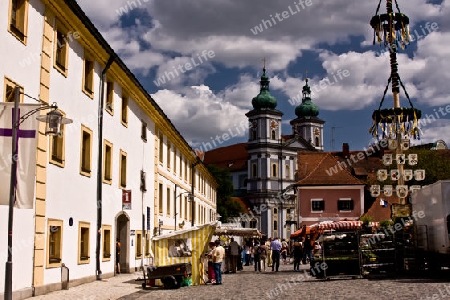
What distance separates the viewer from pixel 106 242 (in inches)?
933

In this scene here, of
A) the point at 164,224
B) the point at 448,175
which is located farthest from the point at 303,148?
the point at 164,224

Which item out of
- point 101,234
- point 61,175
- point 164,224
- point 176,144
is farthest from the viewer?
point 176,144

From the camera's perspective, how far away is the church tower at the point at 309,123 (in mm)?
140875

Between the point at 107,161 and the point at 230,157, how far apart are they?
414 ft

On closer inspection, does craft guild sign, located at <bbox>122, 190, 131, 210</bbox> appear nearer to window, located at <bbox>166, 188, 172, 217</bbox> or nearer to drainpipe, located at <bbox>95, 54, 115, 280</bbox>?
drainpipe, located at <bbox>95, 54, 115, 280</bbox>

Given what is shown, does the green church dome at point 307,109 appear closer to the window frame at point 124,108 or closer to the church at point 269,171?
the church at point 269,171

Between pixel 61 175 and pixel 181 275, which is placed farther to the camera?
pixel 181 275

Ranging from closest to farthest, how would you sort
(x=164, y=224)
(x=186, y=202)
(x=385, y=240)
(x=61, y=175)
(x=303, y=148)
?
(x=61, y=175) < (x=385, y=240) < (x=164, y=224) < (x=186, y=202) < (x=303, y=148)

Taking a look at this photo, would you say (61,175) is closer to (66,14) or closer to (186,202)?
(66,14)

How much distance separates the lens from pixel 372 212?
5831 cm

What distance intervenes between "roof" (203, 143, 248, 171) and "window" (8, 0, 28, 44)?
120 meters

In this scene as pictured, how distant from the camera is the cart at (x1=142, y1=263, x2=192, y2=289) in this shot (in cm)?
2012

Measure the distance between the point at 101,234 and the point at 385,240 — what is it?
36.7 feet

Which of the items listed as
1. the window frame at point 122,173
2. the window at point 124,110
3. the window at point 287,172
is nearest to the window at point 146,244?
the window frame at point 122,173
